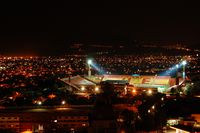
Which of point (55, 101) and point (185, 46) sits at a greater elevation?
point (185, 46)

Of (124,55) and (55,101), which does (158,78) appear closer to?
(55,101)

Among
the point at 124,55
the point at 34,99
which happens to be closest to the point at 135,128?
the point at 34,99

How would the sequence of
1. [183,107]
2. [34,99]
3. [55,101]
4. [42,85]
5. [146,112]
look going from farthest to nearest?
1. [42,85]
2. [34,99]
3. [55,101]
4. [183,107]
5. [146,112]

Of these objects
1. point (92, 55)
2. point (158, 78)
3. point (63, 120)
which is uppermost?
point (92, 55)

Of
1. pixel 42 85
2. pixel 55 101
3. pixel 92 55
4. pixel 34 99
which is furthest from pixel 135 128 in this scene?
pixel 92 55

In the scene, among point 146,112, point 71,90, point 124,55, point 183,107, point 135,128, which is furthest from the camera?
point 124,55

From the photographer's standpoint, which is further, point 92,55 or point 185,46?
point 185,46

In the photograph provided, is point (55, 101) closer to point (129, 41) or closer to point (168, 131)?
point (168, 131)

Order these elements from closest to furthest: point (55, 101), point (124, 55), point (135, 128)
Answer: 1. point (135, 128)
2. point (55, 101)
3. point (124, 55)

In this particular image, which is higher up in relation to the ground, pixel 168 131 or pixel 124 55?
pixel 124 55
